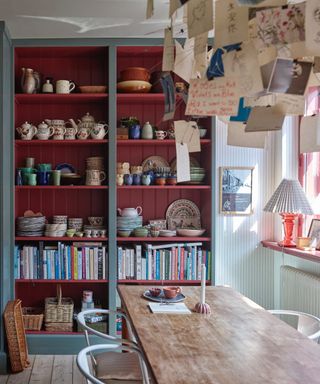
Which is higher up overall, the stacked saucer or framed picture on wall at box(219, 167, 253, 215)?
framed picture on wall at box(219, 167, 253, 215)

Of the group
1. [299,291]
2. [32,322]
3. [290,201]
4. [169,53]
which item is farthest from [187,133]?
[32,322]

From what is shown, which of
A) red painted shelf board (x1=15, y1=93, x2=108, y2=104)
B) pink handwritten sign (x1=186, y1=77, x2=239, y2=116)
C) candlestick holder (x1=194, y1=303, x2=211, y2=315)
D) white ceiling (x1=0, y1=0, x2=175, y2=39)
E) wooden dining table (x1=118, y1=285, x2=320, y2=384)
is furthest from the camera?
red painted shelf board (x1=15, y1=93, x2=108, y2=104)

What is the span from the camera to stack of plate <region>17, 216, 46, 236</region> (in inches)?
143

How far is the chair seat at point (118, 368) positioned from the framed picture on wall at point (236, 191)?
1.79 m

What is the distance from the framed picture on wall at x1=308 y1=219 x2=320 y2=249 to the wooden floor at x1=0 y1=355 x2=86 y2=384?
1977 millimetres

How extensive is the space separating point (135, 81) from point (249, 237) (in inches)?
65.0

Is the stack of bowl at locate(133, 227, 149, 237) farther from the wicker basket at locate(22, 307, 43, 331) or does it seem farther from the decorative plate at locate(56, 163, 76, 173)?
the wicker basket at locate(22, 307, 43, 331)

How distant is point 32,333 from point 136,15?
8.54ft

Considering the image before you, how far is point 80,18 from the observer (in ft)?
10.3

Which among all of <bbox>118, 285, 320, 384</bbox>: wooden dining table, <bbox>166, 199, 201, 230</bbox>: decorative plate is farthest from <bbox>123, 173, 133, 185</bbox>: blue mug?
<bbox>118, 285, 320, 384</bbox>: wooden dining table

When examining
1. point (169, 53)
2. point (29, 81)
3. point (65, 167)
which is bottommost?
point (65, 167)

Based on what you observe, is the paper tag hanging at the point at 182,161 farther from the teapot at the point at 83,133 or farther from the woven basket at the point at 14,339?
the woven basket at the point at 14,339

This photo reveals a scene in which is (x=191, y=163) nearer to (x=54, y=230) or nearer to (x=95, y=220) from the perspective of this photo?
(x=95, y=220)

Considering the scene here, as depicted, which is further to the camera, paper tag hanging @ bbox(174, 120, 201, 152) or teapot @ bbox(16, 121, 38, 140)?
teapot @ bbox(16, 121, 38, 140)
